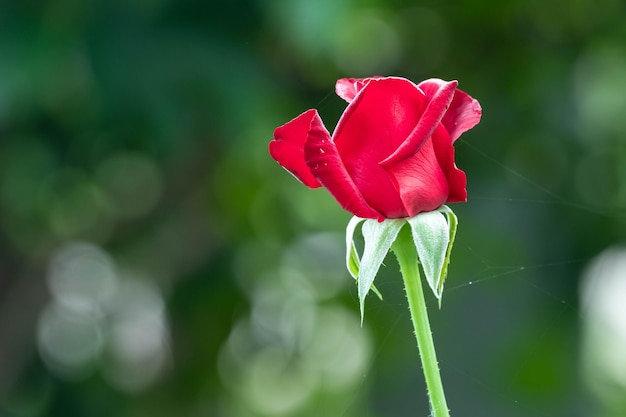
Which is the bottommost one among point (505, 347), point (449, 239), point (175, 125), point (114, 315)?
point (114, 315)

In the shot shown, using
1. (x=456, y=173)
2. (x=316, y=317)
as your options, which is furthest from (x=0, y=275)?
(x=456, y=173)

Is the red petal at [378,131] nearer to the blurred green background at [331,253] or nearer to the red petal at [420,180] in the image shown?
the red petal at [420,180]

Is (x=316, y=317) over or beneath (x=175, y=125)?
beneath

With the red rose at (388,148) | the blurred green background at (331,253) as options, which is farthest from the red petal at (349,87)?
the blurred green background at (331,253)

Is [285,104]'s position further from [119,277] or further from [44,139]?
[119,277]

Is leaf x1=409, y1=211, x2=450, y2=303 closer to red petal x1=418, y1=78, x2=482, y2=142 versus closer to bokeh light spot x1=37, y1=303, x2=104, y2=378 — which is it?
red petal x1=418, y1=78, x2=482, y2=142

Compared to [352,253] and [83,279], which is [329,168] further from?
[83,279]

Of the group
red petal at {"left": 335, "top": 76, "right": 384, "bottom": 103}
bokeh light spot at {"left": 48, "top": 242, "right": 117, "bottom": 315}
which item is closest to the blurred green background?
bokeh light spot at {"left": 48, "top": 242, "right": 117, "bottom": 315}
